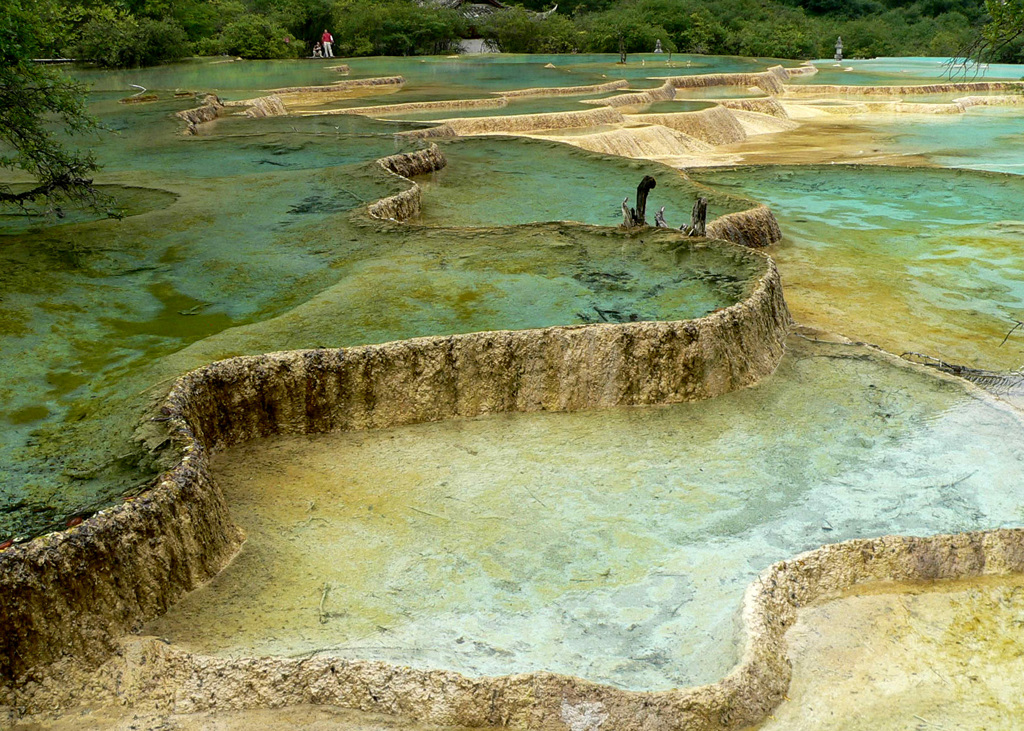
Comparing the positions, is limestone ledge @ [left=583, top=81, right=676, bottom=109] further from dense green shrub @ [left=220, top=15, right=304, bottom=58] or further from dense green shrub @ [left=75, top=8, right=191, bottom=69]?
dense green shrub @ [left=75, top=8, right=191, bottom=69]

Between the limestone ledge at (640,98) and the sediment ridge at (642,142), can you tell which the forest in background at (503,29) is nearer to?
the limestone ledge at (640,98)

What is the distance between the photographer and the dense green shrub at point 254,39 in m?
34.3

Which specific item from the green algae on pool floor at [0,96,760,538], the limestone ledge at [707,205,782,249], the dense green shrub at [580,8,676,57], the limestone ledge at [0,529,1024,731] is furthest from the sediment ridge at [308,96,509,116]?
the dense green shrub at [580,8,676,57]

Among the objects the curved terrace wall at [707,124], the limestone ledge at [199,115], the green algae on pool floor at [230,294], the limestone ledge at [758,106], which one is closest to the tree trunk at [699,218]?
the green algae on pool floor at [230,294]

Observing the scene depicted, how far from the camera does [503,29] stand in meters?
37.5

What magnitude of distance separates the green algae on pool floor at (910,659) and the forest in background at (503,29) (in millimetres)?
30369

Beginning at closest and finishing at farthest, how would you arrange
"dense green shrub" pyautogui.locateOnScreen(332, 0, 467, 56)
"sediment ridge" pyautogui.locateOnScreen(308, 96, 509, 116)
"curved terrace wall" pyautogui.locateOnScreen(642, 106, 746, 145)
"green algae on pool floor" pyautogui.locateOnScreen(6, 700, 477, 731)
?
"green algae on pool floor" pyautogui.locateOnScreen(6, 700, 477, 731) < "curved terrace wall" pyautogui.locateOnScreen(642, 106, 746, 145) < "sediment ridge" pyautogui.locateOnScreen(308, 96, 509, 116) < "dense green shrub" pyautogui.locateOnScreen(332, 0, 467, 56)

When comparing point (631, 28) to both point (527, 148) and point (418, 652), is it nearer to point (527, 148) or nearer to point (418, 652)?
point (527, 148)

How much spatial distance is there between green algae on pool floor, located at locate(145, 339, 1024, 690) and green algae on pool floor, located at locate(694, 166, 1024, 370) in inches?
53.7

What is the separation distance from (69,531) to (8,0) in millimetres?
5258

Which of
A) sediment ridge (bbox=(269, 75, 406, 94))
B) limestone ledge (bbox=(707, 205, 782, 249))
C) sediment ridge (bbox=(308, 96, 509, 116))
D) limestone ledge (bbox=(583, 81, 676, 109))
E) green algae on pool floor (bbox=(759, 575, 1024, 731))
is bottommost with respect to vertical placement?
green algae on pool floor (bbox=(759, 575, 1024, 731))

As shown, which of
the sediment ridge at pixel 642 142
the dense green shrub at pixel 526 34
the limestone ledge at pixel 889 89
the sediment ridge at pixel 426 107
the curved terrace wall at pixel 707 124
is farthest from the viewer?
the dense green shrub at pixel 526 34

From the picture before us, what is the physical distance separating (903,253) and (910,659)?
7.16m

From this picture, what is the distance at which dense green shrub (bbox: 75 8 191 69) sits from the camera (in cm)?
3012
